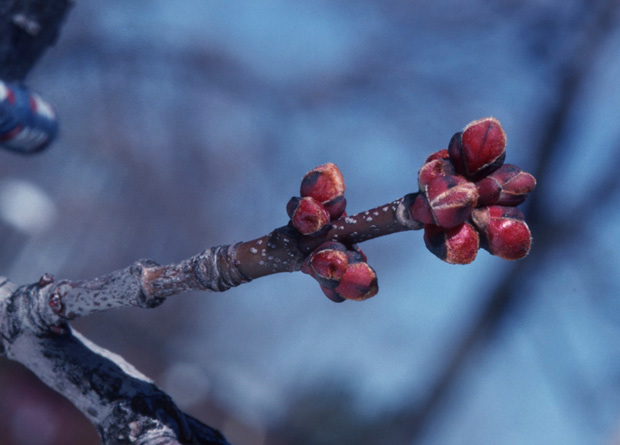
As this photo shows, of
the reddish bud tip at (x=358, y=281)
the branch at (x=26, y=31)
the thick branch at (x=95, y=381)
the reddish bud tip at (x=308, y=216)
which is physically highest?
the branch at (x=26, y=31)

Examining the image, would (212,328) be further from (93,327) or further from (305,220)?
(305,220)

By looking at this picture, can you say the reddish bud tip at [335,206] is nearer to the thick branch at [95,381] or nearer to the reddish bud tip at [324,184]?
the reddish bud tip at [324,184]

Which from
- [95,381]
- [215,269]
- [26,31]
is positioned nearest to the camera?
[215,269]

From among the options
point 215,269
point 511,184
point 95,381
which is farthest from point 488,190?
point 95,381

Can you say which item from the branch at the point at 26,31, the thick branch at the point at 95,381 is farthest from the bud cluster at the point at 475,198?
the branch at the point at 26,31

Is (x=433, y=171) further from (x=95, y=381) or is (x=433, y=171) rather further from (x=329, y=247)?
(x=95, y=381)
